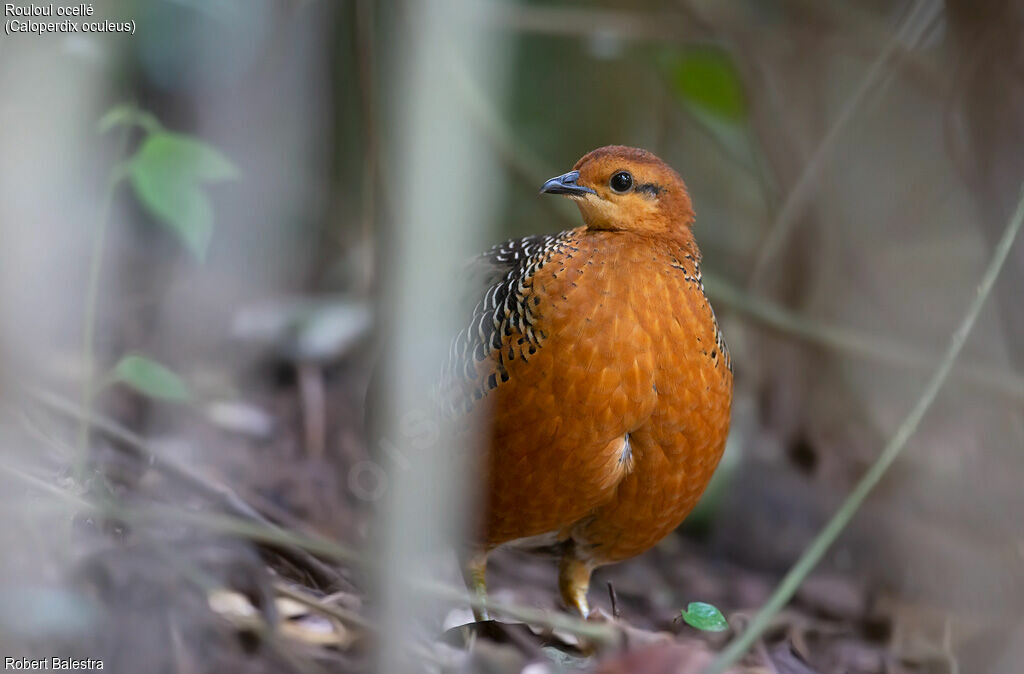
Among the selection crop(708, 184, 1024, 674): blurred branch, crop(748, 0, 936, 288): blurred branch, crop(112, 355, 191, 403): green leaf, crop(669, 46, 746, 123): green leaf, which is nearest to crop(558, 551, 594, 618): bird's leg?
crop(708, 184, 1024, 674): blurred branch

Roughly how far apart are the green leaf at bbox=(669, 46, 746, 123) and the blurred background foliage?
13 millimetres

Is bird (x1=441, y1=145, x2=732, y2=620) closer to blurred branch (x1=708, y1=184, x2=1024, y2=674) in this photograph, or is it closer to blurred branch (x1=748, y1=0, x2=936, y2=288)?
blurred branch (x1=708, y1=184, x2=1024, y2=674)

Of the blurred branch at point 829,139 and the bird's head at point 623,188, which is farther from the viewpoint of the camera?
the blurred branch at point 829,139

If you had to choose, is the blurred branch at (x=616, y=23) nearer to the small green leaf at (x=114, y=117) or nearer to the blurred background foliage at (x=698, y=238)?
the blurred background foliage at (x=698, y=238)

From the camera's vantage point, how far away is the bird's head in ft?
8.17

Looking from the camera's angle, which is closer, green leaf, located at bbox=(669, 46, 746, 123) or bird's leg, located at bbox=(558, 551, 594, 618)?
bird's leg, located at bbox=(558, 551, 594, 618)

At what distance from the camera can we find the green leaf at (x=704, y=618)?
2350 millimetres

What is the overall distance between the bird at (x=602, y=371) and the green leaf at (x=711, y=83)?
196 centimetres

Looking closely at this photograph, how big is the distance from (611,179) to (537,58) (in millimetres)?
2702

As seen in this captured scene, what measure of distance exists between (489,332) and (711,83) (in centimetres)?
228

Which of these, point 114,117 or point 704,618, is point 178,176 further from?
point 704,618

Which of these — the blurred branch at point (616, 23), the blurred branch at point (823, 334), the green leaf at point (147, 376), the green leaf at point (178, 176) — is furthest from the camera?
the blurred branch at point (616, 23)

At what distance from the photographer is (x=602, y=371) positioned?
93.1 inches

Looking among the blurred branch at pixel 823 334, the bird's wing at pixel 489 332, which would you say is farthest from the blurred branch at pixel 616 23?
the bird's wing at pixel 489 332
